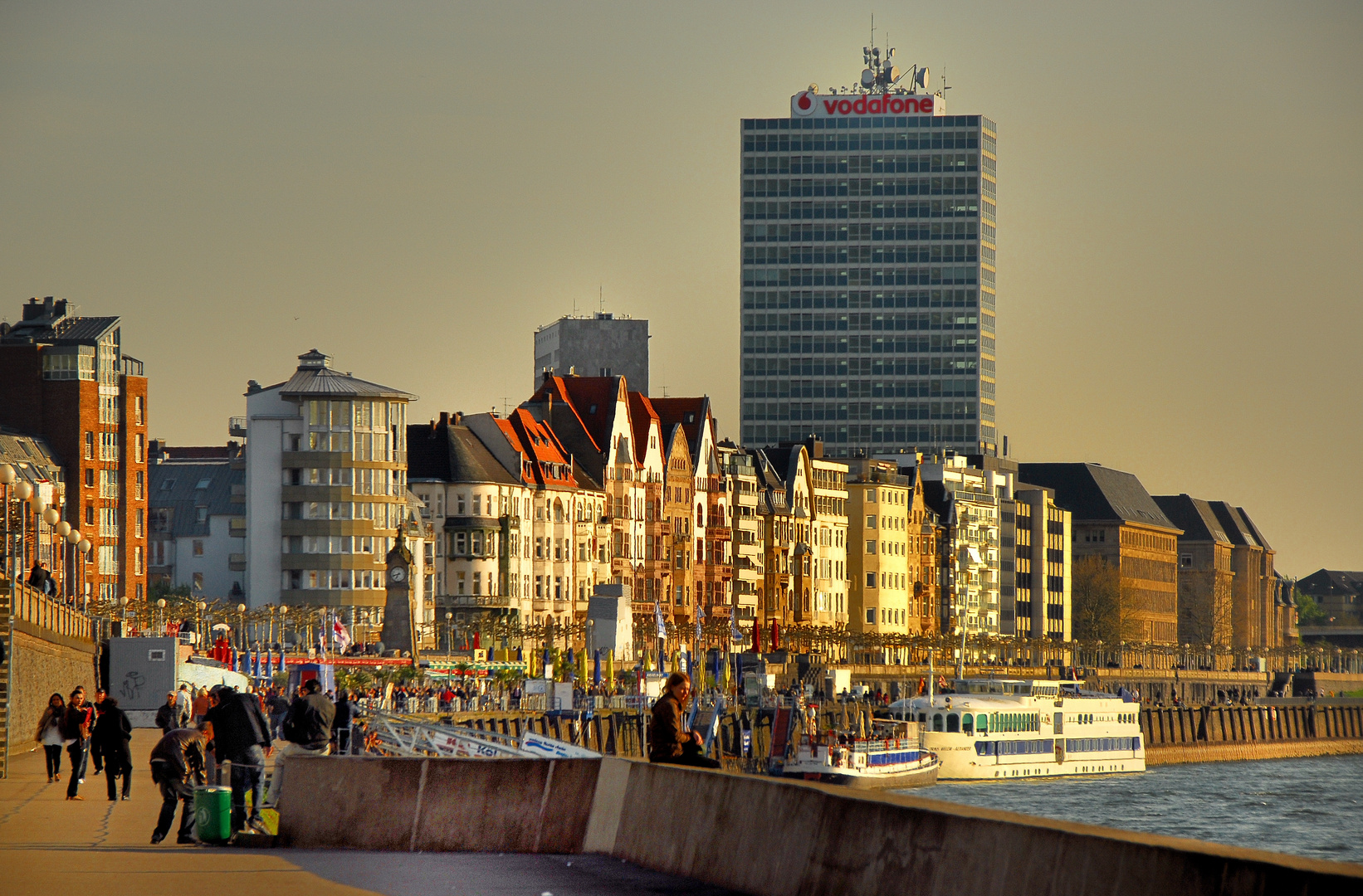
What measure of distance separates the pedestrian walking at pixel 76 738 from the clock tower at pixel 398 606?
71.9 metres

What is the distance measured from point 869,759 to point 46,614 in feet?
174

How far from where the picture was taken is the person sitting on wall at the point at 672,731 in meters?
21.0

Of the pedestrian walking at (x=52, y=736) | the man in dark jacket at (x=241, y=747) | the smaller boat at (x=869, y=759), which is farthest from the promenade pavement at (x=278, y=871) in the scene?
the smaller boat at (x=869, y=759)

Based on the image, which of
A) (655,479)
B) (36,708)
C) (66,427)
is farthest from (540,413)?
(36,708)

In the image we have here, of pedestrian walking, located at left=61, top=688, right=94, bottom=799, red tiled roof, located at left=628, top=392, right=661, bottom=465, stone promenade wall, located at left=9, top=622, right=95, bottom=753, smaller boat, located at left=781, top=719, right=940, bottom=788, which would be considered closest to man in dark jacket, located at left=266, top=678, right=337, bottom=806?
pedestrian walking, located at left=61, top=688, right=94, bottom=799

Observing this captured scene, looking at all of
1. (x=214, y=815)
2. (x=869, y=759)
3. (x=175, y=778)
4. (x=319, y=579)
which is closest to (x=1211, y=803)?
(x=869, y=759)

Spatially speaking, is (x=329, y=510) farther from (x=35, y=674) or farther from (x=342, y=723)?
(x=342, y=723)

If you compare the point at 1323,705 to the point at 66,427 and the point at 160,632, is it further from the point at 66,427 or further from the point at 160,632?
the point at 160,632

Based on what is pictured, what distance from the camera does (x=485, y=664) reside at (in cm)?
11250

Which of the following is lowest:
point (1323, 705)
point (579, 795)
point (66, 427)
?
point (1323, 705)

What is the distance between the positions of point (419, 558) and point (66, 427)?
2252cm

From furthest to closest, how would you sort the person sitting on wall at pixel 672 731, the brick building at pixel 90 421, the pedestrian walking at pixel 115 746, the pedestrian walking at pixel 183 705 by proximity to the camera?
the brick building at pixel 90 421 → the pedestrian walking at pixel 183 705 → the pedestrian walking at pixel 115 746 → the person sitting on wall at pixel 672 731

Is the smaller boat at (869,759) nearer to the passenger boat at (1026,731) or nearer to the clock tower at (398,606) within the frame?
the passenger boat at (1026,731)

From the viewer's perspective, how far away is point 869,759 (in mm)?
104688
